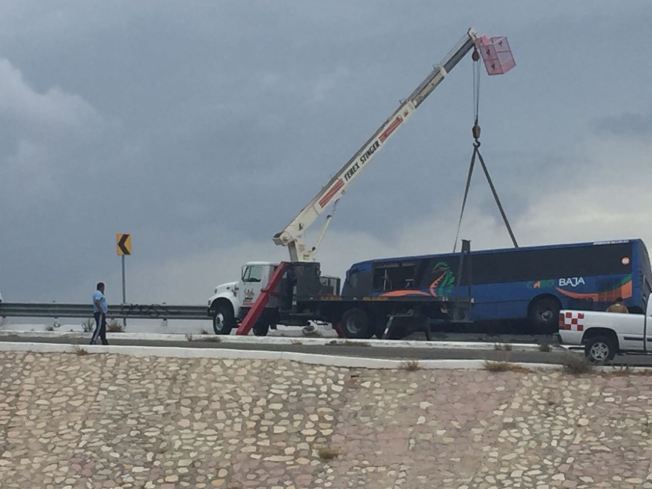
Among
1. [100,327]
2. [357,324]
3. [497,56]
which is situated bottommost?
[357,324]

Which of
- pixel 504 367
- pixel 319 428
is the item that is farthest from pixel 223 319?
pixel 319 428

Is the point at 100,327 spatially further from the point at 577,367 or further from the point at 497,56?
the point at 497,56

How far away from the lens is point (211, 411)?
1628 cm

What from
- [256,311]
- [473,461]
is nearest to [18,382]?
[473,461]

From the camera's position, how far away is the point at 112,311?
32.6 metres

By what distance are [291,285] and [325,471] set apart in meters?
16.0

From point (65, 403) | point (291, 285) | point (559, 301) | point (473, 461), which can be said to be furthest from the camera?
point (291, 285)

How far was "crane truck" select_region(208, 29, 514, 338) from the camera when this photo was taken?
28.8 m

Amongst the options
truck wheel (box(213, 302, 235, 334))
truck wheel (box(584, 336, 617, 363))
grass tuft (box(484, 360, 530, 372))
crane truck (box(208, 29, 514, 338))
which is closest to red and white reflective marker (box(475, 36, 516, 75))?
crane truck (box(208, 29, 514, 338))

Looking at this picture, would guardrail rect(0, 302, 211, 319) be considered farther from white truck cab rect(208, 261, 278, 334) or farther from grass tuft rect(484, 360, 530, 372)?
grass tuft rect(484, 360, 530, 372)

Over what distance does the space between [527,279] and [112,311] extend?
13416 millimetres

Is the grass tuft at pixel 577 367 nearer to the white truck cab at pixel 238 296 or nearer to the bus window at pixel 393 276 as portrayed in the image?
the bus window at pixel 393 276

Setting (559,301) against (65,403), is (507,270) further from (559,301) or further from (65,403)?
(65,403)

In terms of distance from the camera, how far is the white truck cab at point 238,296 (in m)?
31.0
